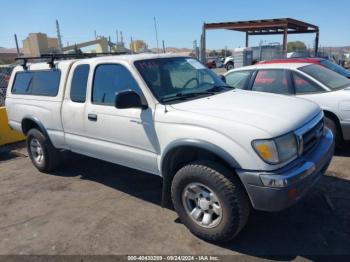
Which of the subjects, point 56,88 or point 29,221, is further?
point 56,88

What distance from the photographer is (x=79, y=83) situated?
15.5ft

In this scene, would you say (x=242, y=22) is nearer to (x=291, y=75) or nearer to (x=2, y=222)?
(x=291, y=75)

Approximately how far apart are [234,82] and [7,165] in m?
4.76

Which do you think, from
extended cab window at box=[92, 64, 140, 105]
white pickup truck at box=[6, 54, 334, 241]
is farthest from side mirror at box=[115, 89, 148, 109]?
extended cab window at box=[92, 64, 140, 105]

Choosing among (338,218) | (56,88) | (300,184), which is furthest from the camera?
(56,88)

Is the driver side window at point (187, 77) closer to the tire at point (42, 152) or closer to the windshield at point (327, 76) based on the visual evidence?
the windshield at point (327, 76)

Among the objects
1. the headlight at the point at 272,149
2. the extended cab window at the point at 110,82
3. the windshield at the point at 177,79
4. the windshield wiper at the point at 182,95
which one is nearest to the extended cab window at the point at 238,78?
the windshield at the point at 177,79

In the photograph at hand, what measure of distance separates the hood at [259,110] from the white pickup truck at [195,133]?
10mm

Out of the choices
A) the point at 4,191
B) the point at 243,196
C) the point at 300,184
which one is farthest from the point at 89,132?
the point at 300,184

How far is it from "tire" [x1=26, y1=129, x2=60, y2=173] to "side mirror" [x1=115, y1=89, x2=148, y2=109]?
2510mm

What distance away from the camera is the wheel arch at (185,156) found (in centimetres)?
312

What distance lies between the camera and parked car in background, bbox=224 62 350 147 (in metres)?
5.45

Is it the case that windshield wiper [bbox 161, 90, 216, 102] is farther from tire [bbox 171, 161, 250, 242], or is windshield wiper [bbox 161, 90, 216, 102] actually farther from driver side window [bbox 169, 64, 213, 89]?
tire [bbox 171, 161, 250, 242]

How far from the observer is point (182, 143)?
3.38 metres
